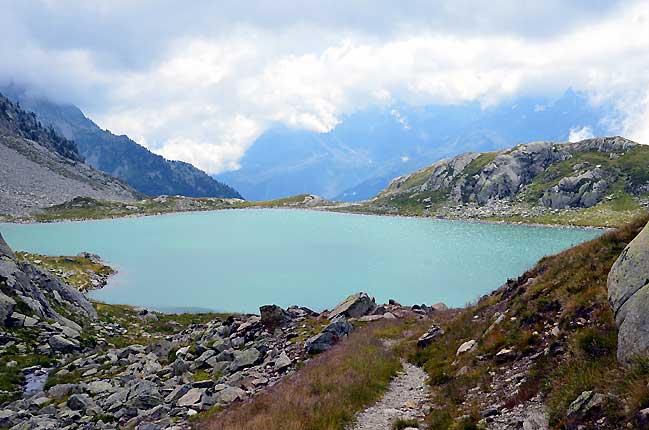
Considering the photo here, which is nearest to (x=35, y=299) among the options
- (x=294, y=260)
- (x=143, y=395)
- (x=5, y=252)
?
(x=5, y=252)

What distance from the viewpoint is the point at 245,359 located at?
94.2 ft

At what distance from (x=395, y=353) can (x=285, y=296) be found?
165 feet

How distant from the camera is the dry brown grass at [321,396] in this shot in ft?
52.2

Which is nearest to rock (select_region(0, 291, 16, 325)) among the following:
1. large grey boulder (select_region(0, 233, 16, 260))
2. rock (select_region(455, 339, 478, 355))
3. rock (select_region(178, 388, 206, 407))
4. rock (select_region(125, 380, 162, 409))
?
large grey boulder (select_region(0, 233, 16, 260))

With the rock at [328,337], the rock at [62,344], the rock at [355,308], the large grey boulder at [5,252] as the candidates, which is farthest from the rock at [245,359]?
the large grey boulder at [5,252]

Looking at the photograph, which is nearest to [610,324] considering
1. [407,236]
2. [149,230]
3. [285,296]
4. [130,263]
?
[285,296]

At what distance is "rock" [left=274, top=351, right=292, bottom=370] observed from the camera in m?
26.4

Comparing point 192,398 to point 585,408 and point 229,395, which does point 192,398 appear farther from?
point 585,408

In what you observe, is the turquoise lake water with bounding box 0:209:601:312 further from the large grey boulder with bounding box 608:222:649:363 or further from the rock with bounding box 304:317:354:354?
the large grey boulder with bounding box 608:222:649:363

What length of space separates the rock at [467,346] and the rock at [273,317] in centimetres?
1724

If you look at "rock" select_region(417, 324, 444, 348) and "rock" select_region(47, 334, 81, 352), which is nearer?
"rock" select_region(417, 324, 444, 348)

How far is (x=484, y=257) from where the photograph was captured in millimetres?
108750

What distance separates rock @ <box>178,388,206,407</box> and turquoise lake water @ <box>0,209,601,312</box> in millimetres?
43487

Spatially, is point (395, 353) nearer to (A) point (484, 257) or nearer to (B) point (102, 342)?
(B) point (102, 342)
